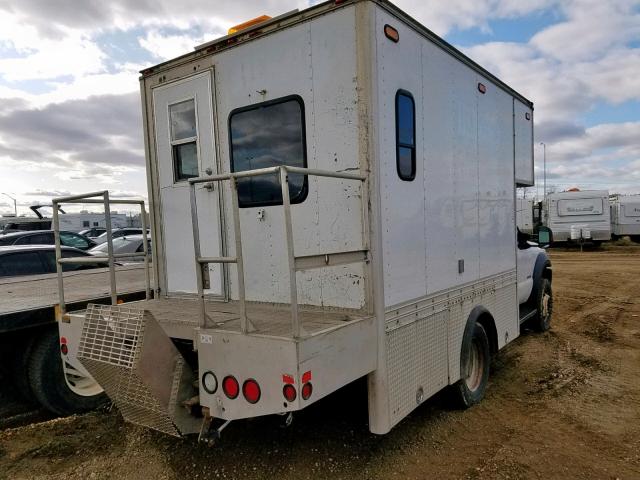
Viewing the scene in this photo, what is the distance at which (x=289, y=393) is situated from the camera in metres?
2.64

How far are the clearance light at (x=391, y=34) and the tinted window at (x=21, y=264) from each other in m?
6.08

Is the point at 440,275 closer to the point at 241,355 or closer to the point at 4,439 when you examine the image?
the point at 241,355

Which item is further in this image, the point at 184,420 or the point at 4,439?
the point at 4,439

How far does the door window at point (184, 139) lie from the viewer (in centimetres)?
423

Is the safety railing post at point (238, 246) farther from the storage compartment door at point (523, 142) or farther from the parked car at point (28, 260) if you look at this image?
the parked car at point (28, 260)

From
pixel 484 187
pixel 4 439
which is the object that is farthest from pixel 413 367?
pixel 4 439

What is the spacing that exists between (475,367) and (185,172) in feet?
11.1

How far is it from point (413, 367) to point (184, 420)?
1655 millimetres

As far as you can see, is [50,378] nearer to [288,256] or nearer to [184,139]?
[184,139]

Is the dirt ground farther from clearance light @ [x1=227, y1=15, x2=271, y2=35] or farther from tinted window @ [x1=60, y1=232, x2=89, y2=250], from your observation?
tinted window @ [x1=60, y1=232, x2=89, y2=250]

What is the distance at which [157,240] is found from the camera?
452cm

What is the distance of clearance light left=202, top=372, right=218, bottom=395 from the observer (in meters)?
2.96

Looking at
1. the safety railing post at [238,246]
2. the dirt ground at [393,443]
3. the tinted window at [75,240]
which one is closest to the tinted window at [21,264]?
the dirt ground at [393,443]

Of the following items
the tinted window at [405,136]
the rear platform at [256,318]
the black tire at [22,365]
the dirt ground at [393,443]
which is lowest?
the dirt ground at [393,443]
